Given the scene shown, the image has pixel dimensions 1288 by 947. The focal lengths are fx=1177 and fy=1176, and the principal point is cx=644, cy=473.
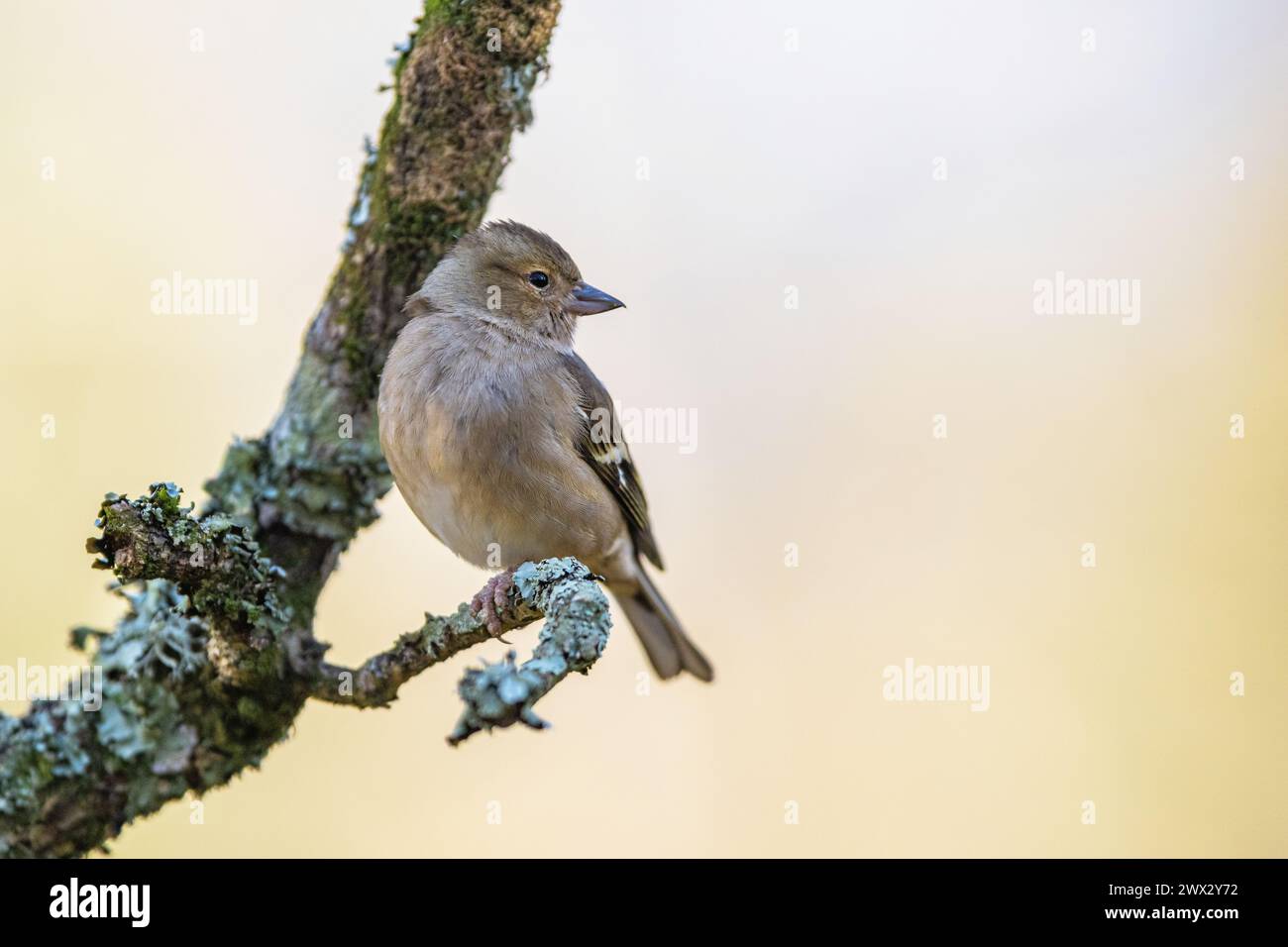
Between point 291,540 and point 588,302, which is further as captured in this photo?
point 588,302

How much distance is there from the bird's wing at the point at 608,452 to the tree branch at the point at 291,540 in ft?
2.89

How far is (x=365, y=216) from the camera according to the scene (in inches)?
168

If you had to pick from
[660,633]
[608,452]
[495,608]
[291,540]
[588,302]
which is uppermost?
[588,302]

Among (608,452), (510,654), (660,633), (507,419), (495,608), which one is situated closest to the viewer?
(510,654)

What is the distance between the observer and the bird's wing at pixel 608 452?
4.93 meters

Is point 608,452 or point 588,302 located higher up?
point 588,302

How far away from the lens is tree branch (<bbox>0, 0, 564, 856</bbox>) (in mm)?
3777

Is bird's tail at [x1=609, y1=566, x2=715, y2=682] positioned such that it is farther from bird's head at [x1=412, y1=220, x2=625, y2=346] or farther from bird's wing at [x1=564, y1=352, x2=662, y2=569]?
bird's head at [x1=412, y1=220, x2=625, y2=346]

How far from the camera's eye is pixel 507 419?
450cm

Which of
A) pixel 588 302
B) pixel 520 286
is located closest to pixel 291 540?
pixel 520 286

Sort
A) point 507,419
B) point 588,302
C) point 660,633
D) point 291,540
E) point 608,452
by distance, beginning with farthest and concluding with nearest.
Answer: point 660,633
point 588,302
point 608,452
point 507,419
point 291,540

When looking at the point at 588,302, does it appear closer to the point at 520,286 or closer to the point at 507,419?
the point at 520,286

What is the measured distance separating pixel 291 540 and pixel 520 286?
5.04ft
